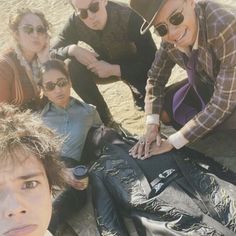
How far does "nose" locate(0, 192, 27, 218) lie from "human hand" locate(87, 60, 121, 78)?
2.24 m

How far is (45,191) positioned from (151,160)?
121 cm

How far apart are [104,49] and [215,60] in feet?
4.11

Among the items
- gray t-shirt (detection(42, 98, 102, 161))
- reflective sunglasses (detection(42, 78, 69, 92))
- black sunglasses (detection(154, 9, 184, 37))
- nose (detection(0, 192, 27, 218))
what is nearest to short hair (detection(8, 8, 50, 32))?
reflective sunglasses (detection(42, 78, 69, 92))

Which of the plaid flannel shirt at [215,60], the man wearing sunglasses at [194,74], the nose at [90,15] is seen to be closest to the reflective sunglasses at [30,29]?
the nose at [90,15]

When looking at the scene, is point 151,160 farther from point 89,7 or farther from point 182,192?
point 89,7

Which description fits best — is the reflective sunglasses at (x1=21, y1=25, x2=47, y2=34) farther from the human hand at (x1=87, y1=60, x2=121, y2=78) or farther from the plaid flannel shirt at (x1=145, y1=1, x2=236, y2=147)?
the plaid flannel shirt at (x1=145, y1=1, x2=236, y2=147)

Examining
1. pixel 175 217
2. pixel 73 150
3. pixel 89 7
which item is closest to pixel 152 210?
pixel 175 217

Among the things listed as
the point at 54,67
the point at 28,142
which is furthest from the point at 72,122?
the point at 28,142

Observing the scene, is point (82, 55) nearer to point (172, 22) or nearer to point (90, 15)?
point (90, 15)

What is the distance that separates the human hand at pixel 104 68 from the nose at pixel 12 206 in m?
2.24

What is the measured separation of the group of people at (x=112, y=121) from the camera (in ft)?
8.16

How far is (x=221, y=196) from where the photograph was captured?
307 centimetres

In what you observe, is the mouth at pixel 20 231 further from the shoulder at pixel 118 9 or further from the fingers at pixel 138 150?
the shoulder at pixel 118 9

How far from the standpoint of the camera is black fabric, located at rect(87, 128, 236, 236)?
2988 millimetres
